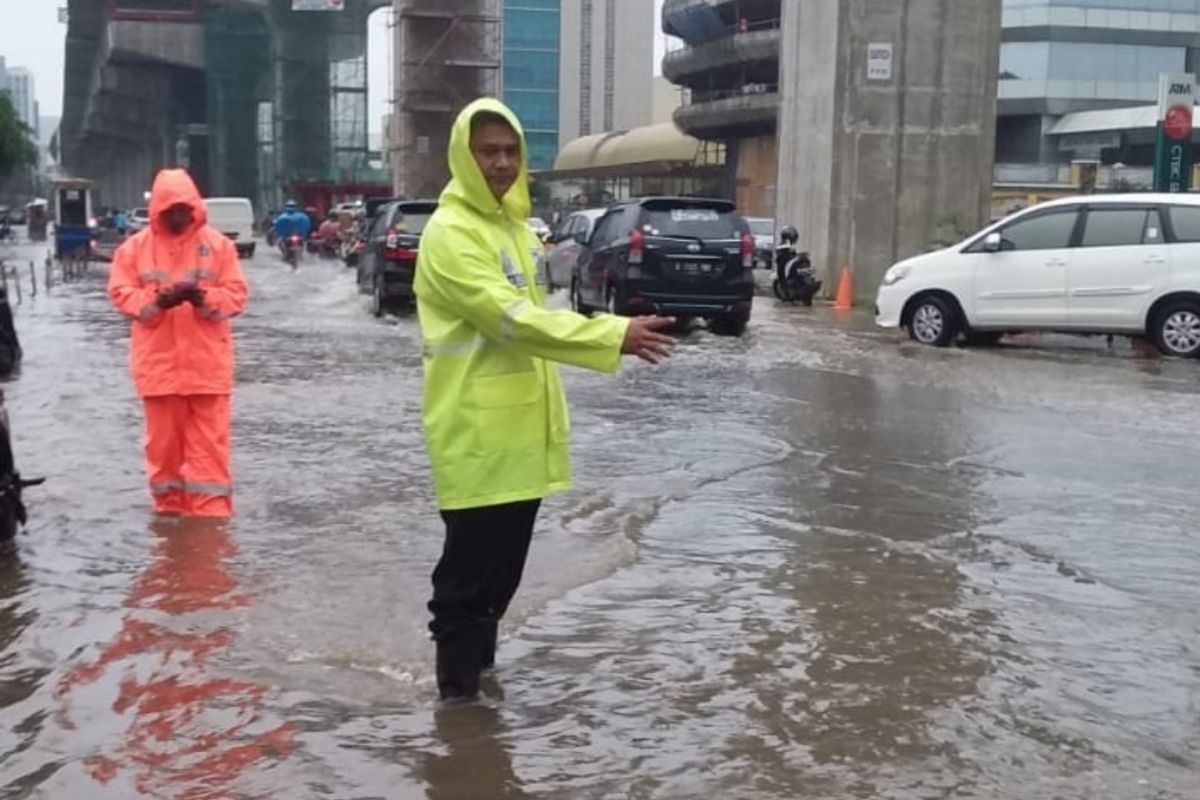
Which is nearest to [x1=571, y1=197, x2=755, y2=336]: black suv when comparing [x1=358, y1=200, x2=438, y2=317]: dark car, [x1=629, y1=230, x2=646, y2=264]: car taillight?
[x1=629, y1=230, x2=646, y2=264]: car taillight

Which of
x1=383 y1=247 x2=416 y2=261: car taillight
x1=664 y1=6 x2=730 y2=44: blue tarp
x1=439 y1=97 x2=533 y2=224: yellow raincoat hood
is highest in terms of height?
x1=664 y1=6 x2=730 y2=44: blue tarp

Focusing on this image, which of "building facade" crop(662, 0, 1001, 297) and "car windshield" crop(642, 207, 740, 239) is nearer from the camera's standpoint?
"car windshield" crop(642, 207, 740, 239)

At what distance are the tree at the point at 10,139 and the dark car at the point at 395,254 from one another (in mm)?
60172

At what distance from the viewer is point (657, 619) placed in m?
5.75

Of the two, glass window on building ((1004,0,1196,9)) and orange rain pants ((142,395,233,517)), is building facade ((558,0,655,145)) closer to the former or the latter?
glass window on building ((1004,0,1196,9))

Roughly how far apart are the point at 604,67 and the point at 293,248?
9585cm

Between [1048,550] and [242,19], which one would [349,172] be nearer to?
[242,19]

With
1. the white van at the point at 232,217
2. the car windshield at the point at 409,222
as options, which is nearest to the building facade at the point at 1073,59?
the white van at the point at 232,217

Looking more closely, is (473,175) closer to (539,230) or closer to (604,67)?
(539,230)

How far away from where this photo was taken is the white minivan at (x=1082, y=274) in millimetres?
15031

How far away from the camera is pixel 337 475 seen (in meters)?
8.75

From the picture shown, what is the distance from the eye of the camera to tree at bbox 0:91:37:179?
76.2 metres

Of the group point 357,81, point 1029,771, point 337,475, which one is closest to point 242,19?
point 357,81

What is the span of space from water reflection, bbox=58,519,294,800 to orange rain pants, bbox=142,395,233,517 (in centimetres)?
73
